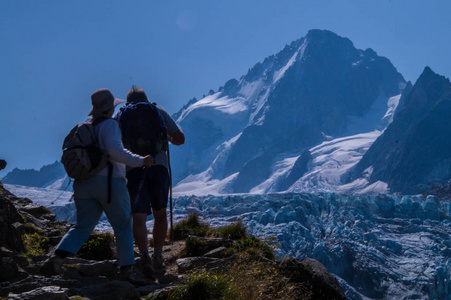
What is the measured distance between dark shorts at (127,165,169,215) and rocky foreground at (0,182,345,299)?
834 millimetres

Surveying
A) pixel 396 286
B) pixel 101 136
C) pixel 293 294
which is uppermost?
pixel 101 136

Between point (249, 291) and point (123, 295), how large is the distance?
1295mm

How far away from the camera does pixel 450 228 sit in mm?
150125

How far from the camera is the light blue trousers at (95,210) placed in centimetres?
480

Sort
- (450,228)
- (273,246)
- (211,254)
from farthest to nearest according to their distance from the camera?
(450,228)
(273,246)
(211,254)

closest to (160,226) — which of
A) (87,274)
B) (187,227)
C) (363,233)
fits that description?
→ (87,274)

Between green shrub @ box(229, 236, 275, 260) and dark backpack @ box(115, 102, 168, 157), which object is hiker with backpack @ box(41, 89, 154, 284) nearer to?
dark backpack @ box(115, 102, 168, 157)

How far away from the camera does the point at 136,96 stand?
6570mm

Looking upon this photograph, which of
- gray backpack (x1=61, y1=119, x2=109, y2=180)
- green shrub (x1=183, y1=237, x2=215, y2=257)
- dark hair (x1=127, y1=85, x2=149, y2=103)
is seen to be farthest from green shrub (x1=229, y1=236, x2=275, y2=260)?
gray backpack (x1=61, y1=119, x2=109, y2=180)

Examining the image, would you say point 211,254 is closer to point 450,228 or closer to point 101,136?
point 101,136

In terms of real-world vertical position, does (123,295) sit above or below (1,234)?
below

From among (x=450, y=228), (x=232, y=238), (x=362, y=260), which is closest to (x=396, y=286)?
(x=362, y=260)

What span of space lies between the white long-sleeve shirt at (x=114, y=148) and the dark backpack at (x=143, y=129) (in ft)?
3.72

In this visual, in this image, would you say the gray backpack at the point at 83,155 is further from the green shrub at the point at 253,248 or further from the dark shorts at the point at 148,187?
the green shrub at the point at 253,248
